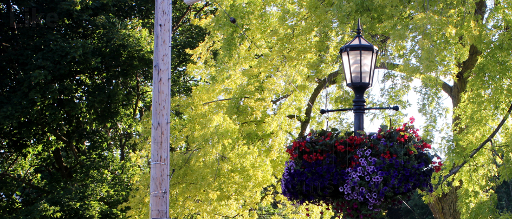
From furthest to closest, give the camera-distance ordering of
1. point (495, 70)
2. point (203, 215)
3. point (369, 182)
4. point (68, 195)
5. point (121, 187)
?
point (121, 187), point (68, 195), point (203, 215), point (495, 70), point (369, 182)

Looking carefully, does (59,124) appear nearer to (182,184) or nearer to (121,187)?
(121,187)

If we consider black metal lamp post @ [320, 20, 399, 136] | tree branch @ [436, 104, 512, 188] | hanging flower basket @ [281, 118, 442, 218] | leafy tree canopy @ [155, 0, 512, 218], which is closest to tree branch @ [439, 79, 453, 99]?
leafy tree canopy @ [155, 0, 512, 218]

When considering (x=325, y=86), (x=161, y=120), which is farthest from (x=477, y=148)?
(x=161, y=120)

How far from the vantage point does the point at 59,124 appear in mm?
14078

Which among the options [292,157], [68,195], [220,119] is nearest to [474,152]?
[292,157]

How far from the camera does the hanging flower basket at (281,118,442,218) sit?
4539 millimetres

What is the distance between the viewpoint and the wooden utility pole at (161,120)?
17.4ft

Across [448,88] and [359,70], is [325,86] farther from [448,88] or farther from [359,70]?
[359,70]

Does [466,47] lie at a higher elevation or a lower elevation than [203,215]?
higher

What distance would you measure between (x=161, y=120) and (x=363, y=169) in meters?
2.26

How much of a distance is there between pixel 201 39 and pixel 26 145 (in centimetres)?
620

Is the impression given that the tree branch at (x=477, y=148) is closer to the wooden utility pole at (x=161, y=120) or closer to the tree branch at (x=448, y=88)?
the tree branch at (x=448, y=88)

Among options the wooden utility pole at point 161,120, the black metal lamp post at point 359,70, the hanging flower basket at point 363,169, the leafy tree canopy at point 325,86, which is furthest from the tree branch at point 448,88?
the wooden utility pole at point 161,120

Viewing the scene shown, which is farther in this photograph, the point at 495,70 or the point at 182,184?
the point at 182,184
